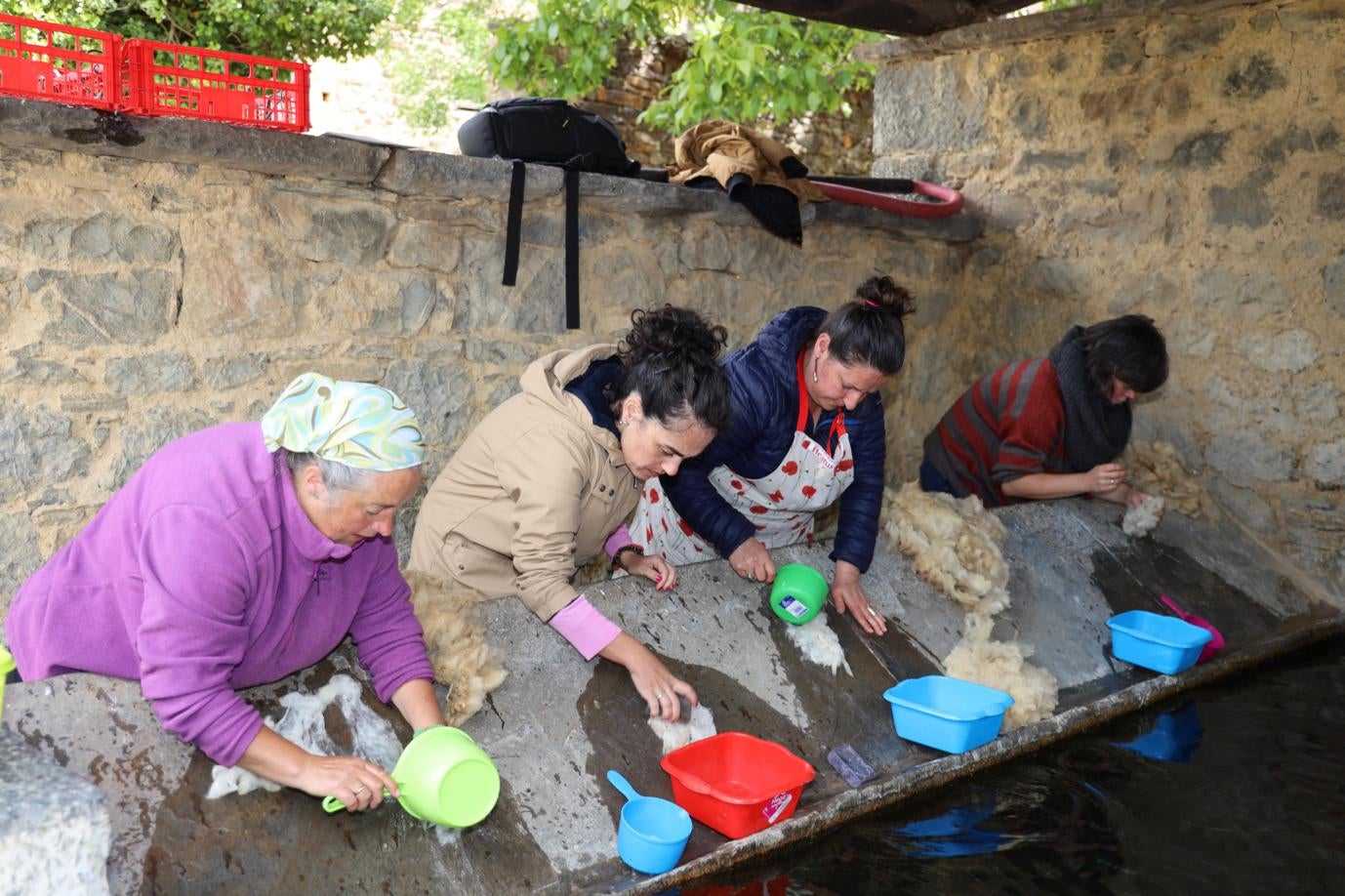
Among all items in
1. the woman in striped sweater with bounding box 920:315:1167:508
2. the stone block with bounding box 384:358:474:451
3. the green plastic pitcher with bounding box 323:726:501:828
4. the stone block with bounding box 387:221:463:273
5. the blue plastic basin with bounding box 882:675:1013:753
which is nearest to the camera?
the green plastic pitcher with bounding box 323:726:501:828

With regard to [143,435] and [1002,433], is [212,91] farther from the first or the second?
[1002,433]

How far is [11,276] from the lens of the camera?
131 inches

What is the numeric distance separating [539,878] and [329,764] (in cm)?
55

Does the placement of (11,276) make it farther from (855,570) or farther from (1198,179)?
(1198,179)

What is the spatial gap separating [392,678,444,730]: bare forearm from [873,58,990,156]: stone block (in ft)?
15.1

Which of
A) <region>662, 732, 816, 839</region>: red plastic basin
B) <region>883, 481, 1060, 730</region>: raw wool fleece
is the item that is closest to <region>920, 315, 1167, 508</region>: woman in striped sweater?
<region>883, 481, 1060, 730</region>: raw wool fleece

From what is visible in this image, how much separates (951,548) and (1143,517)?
135cm

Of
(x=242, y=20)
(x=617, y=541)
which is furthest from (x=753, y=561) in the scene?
(x=242, y=20)

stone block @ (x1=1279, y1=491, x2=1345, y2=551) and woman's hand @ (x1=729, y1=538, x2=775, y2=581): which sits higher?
woman's hand @ (x1=729, y1=538, x2=775, y2=581)

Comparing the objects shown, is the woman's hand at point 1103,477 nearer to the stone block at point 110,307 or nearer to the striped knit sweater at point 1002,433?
the striped knit sweater at point 1002,433

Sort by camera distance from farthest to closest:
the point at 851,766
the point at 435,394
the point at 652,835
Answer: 1. the point at 435,394
2. the point at 851,766
3. the point at 652,835

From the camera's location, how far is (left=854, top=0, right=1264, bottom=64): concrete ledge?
5195 millimetres

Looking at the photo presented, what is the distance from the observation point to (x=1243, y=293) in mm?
5105

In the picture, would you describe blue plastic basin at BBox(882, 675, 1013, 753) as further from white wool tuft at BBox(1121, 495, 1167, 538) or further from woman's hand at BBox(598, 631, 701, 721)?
white wool tuft at BBox(1121, 495, 1167, 538)
